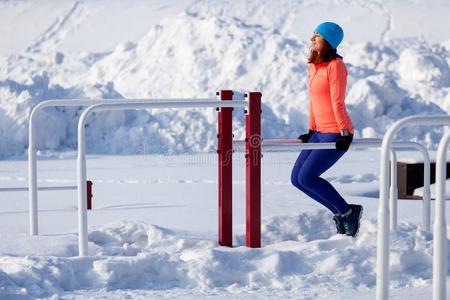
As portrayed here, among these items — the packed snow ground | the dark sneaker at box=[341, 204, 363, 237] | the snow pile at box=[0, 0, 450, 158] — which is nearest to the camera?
the packed snow ground

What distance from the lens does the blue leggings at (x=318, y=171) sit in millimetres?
4801

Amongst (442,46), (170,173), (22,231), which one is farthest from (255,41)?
(22,231)

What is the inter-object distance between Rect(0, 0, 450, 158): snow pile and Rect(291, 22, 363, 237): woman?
8677mm

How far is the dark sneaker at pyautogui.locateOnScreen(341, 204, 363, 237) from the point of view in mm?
4895

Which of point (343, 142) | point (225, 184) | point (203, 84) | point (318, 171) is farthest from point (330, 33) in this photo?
point (203, 84)

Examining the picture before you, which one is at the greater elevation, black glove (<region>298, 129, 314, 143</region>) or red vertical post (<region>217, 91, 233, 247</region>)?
black glove (<region>298, 129, 314, 143</region>)

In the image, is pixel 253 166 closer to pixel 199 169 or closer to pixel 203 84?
pixel 199 169

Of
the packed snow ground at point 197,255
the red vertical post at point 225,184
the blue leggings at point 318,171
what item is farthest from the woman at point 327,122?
the red vertical post at point 225,184

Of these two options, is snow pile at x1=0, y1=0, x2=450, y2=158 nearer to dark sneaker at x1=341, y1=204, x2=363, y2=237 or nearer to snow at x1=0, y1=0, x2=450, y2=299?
snow at x1=0, y1=0, x2=450, y2=299

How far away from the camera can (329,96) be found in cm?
474

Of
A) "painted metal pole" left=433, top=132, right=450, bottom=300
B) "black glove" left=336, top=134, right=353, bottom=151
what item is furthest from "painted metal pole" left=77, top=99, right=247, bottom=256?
"painted metal pole" left=433, top=132, right=450, bottom=300

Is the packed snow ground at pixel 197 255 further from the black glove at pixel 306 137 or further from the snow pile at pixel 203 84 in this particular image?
the snow pile at pixel 203 84

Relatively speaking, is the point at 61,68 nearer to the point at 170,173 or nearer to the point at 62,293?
the point at 170,173

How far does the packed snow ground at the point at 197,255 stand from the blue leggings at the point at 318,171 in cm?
A: 24
